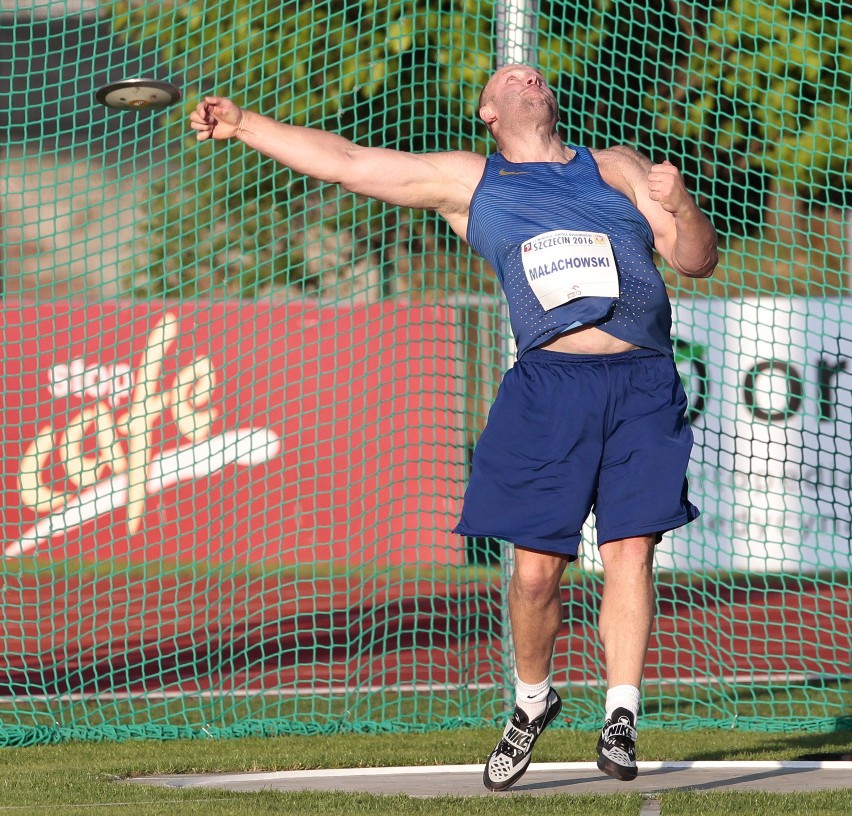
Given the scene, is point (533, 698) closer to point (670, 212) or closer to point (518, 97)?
point (670, 212)

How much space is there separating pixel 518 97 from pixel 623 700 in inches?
74.6

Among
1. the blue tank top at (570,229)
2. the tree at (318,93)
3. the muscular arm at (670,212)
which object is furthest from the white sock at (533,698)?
the tree at (318,93)

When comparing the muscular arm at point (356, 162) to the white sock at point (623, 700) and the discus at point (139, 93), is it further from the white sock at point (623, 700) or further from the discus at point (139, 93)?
the white sock at point (623, 700)

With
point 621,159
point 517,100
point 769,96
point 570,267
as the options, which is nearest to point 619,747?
point 570,267

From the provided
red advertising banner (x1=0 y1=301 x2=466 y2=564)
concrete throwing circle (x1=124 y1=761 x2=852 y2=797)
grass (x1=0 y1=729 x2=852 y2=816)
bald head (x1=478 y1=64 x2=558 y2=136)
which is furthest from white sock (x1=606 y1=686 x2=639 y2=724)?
red advertising banner (x1=0 y1=301 x2=466 y2=564)

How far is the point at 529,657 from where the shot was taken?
438 centimetres

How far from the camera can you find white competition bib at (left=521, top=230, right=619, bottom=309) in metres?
4.07

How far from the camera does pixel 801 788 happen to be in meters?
4.60

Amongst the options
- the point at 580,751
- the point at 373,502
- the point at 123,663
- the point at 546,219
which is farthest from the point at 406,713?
the point at 373,502

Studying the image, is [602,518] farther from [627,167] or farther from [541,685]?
[627,167]

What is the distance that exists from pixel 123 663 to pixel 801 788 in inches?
171

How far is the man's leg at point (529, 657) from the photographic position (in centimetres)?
428

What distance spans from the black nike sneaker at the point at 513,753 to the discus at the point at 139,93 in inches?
88.4

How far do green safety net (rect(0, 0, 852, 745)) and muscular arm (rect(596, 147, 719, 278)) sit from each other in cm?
230
